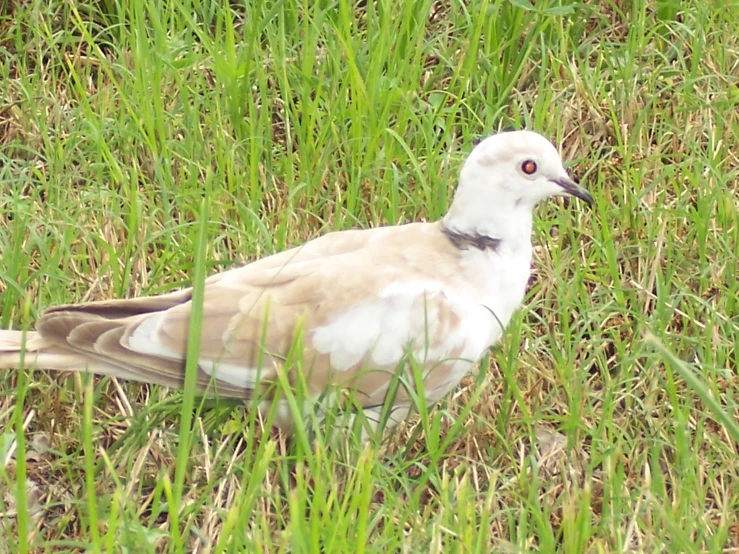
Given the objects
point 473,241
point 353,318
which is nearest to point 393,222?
point 473,241

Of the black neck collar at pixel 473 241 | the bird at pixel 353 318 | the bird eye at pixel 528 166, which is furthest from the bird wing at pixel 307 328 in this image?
the bird eye at pixel 528 166

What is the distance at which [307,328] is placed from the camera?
3086mm

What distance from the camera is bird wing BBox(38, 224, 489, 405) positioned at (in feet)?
9.89

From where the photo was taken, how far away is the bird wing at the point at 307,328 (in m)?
3.02

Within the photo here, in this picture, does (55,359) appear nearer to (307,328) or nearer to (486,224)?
(307,328)

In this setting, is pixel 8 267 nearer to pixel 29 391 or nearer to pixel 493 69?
pixel 29 391

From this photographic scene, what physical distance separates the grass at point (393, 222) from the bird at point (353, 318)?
136mm

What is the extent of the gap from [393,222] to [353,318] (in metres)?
0.80

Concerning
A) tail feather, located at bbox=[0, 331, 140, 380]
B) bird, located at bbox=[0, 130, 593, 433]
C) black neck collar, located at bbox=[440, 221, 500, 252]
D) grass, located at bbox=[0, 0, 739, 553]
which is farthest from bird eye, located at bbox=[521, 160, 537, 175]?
tail feather, located at bbox=[0, 331, 140, 380]

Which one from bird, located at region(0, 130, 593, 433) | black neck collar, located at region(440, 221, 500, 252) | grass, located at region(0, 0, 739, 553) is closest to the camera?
grass, located at region(0, 0, 739, 553)

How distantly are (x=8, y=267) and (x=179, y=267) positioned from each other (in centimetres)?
50

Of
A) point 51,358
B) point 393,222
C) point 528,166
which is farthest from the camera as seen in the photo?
point 393,222

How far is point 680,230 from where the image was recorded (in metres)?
4.03

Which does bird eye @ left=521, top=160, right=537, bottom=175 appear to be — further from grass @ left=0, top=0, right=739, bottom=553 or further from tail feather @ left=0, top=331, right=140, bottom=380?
tail feather @ left=0, top=331, right=140, bottom=380
